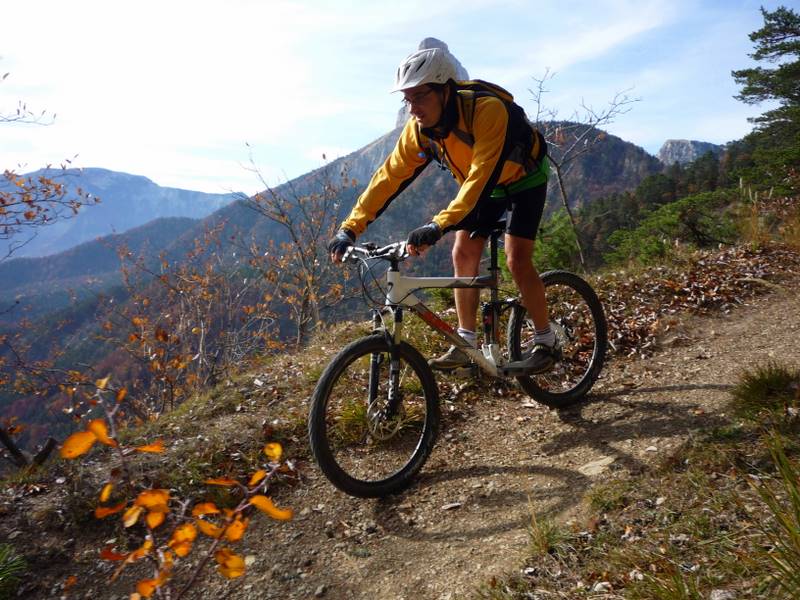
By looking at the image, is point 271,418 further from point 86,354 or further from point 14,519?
point 86,354

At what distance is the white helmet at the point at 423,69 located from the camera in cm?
335

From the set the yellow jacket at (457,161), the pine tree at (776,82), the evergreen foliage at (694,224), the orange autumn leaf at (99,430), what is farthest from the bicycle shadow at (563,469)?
the pine tree at (776,82)

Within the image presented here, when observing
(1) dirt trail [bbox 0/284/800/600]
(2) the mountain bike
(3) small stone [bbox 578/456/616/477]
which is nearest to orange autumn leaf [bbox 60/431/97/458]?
(2) the mountain bike

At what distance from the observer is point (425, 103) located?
349 centimetres

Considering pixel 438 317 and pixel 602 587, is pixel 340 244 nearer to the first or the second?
pixel 438 317

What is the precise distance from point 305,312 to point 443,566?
41.7 ft

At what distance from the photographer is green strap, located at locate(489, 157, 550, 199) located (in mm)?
3984

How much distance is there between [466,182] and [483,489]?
7.10 ft

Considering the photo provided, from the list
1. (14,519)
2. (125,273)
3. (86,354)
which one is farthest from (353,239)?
(86,354)

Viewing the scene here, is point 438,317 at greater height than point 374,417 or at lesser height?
greater

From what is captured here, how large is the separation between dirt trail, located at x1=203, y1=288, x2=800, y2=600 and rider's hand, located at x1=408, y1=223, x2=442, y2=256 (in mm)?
1628

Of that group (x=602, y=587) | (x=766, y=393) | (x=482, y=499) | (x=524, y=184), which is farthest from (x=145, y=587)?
(x=766, y=393)

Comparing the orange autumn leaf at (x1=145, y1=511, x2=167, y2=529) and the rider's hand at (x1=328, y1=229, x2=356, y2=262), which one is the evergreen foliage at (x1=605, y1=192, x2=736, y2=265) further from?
the orange autumn leaf at (x1=145, y1=511, x2=167, y2=529)

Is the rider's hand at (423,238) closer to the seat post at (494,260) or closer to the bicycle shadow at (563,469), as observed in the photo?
the seat post at (494,260)
